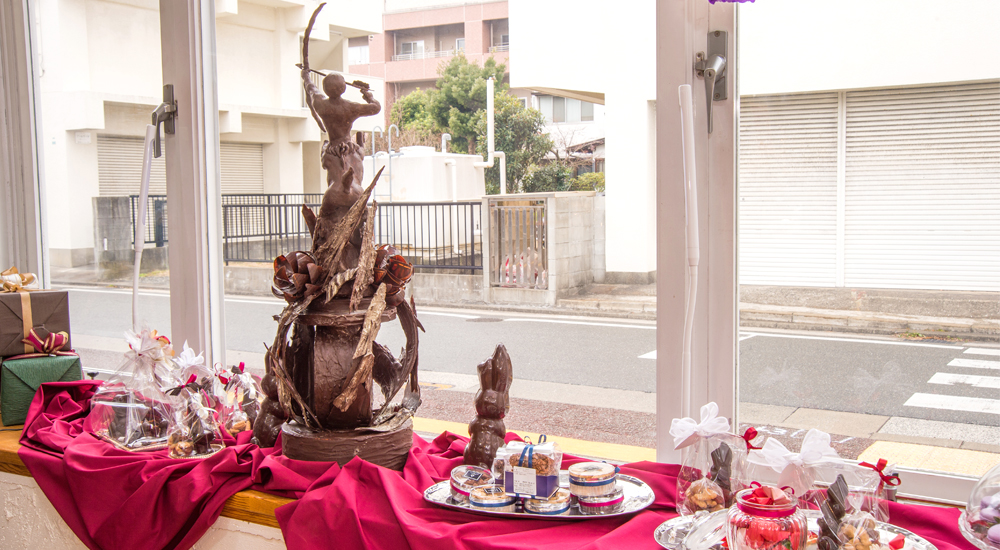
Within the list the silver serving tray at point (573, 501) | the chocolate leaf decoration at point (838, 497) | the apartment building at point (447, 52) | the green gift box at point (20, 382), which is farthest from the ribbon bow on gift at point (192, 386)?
the chocolate leaf decoration at point (838, 497)

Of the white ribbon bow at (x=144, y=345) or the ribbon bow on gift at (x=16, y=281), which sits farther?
the ribbon bow on gift at (x=16, y=281)

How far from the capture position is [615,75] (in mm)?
1488

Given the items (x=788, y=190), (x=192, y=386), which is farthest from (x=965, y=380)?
(x=192, y=386)

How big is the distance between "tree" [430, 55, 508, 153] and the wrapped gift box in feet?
3.97

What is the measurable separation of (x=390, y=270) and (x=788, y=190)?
0.77 m

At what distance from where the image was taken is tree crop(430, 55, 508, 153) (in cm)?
165

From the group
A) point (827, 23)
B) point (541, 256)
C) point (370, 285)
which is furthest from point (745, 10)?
point (370, 285)

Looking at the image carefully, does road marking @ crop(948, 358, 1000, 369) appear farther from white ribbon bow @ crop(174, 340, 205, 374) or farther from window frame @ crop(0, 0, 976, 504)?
white ribbon bow @ crop(174, 340, 205, 374)

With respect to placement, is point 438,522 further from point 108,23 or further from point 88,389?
point 108,23

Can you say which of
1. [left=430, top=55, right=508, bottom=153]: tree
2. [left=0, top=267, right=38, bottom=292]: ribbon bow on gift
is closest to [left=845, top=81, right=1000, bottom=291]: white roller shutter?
[left=430, top=55, right=508, bottom=153]: tree

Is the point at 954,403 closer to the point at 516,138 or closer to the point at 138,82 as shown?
the point at 516,138

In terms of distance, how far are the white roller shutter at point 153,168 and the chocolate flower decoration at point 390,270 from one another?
Result: 2.65 ft

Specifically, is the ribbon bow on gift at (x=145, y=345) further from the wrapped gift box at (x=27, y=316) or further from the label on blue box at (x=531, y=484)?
the label on blue box at (x=531, y=484)

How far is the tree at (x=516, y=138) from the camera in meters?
1.61
